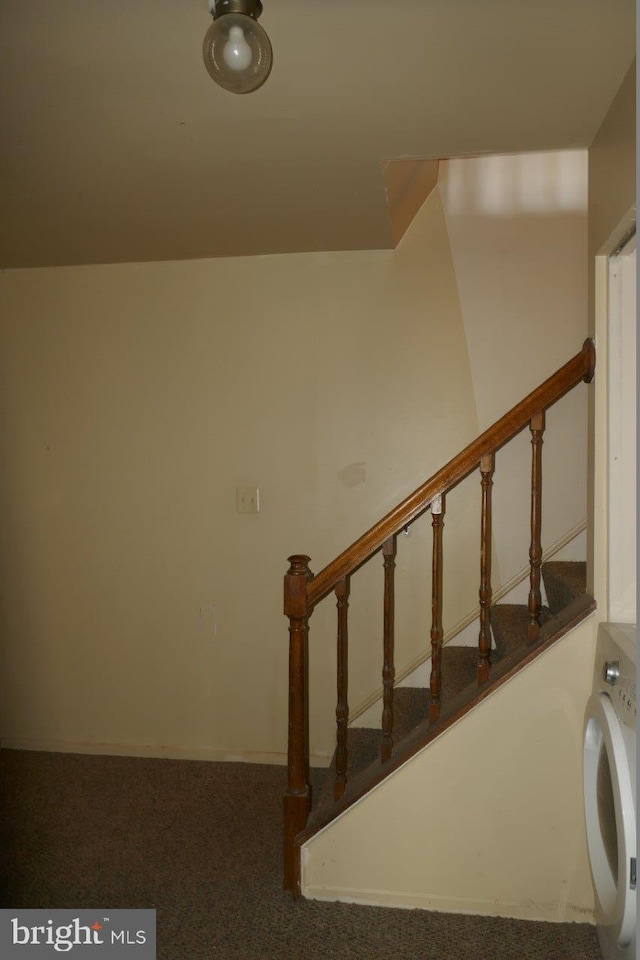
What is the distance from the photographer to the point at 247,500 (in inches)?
110

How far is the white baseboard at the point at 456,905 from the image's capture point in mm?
1835

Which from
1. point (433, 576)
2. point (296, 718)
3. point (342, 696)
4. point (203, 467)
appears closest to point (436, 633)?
point (433, 576)

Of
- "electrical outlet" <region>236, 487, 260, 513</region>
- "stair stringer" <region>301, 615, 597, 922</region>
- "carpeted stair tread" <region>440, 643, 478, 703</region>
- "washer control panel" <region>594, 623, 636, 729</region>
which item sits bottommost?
"stair stringer" <region>301, 615, 597, 922</region>

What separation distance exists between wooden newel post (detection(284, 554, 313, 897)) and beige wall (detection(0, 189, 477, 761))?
0.77 meters

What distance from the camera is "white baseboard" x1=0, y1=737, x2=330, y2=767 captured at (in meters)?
2.82

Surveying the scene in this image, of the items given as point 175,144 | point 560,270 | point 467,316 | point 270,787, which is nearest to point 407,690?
point 270,787

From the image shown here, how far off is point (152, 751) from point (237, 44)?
2.77 metres

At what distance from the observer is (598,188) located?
183 centimetres

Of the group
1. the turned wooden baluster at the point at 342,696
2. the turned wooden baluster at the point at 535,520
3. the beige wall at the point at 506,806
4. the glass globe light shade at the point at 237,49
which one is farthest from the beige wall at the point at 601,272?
the glass globe light shade at the point at 237,49

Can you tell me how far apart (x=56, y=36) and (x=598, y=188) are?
144cm

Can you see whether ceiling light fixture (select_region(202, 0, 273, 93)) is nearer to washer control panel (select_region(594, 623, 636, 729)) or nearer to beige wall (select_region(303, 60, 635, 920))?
beige wall (select_region(303, 60, 635, 920))

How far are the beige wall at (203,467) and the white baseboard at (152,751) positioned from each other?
2 centimetres

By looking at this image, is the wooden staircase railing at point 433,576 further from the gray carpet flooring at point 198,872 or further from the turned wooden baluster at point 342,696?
the gray carpet flooring at point 198,872

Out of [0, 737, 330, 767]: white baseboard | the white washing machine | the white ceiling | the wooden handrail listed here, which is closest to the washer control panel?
the white washing machine
